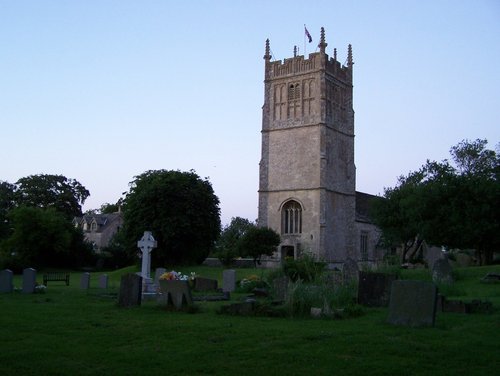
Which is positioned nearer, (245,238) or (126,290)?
(126,290)

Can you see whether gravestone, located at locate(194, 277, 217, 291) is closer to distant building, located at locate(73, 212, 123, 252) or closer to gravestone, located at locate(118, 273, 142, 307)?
gravestone, located at locate(118, 273, 142, 307)

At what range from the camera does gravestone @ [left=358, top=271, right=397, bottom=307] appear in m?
14.4

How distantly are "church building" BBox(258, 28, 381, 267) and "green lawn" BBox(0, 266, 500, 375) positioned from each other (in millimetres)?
38513

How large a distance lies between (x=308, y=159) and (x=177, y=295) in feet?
127

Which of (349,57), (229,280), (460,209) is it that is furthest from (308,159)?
(229,280)

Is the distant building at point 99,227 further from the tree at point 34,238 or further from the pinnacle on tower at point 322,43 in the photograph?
the pinnacle on tower at point 322,43

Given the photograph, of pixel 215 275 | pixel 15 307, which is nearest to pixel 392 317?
pixel 15 307

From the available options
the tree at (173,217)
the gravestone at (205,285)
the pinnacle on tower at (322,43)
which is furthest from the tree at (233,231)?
the gravestone at (205,285)

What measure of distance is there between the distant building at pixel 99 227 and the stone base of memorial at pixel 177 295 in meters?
63.7

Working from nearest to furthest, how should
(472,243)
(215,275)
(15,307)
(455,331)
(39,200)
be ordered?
1. (455,331)
2. (15,307)
3. (472,243)
4. (215,275)
5. (39,200)

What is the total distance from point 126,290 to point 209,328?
5.16 metres

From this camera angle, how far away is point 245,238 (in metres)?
45.8

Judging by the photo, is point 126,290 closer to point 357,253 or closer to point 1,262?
point 1,262

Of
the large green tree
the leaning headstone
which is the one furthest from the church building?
the leaning headstone
